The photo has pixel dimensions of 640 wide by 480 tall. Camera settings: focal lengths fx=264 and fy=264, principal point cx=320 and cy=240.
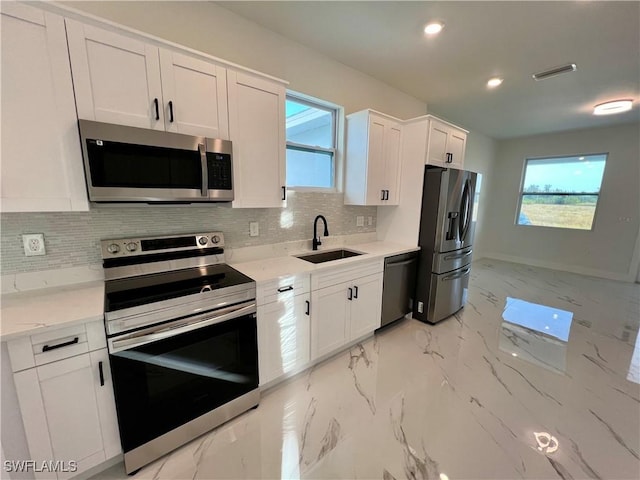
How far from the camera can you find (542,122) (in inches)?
183

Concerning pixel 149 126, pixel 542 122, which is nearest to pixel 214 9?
pixel 149 126

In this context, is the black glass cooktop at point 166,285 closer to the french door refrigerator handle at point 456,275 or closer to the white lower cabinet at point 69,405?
the white lower cabinet at point 69,405

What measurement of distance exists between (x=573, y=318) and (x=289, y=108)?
433 centimetres

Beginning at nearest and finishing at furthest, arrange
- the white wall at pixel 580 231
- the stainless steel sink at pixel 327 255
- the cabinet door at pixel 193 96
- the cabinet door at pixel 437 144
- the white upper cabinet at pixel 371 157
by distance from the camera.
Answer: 1. the cabinet door at pixel 193 96
2. the stainless steel sink at pixel 327 255
3. the white upper cabinet at pixel 371 157
4. the cabinet door at pixel 437 144
5. the white wall at pixel 580 231

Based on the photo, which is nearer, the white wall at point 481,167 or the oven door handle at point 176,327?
the oven door handle at point 176,327

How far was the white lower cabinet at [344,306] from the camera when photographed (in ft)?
7.22

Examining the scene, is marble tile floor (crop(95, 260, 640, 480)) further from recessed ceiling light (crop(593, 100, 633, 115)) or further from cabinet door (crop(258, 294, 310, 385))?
recessed ceiling light (crop(593, 100, 633, 115))

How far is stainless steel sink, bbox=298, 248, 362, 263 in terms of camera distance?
261cm

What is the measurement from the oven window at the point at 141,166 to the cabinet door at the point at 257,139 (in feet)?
1.03

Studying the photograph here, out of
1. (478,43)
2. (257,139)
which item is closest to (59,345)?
(257,139)

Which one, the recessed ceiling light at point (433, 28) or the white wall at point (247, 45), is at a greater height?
the recessed ceiling light at point (433, 28)

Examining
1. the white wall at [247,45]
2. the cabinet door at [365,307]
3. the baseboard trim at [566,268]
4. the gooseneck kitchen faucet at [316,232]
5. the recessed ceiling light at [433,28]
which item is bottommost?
the baseboard trim at [566,268]

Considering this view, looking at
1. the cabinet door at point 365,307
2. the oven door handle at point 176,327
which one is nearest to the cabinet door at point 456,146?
the cabinet door at point 365,307

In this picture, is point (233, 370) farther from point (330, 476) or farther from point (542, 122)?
point (542, 122)
